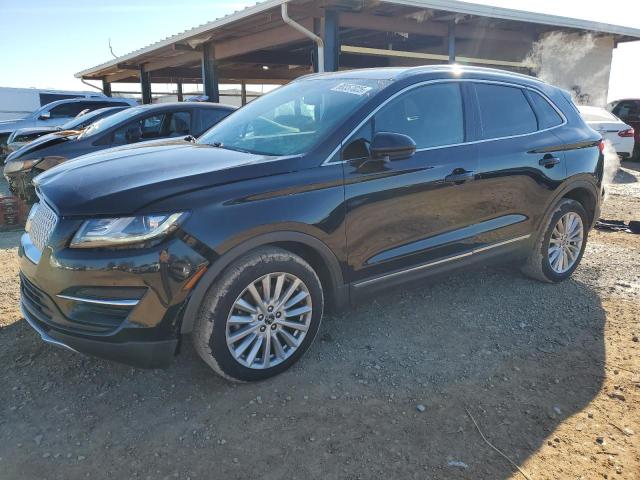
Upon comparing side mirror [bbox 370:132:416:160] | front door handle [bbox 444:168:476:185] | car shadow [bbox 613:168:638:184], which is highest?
side mirror [bbox 370:132:416:160]

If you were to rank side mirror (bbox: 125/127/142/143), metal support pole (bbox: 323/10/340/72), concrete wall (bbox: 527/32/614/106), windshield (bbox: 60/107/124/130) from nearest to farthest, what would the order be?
side mirror (bbox: 125/127/142/143) → windshield (bbox: 60/107/124/130) → metal support pole (bbox: 323/10/340/72) → concrete wall (bbox: 527/32/614/106)

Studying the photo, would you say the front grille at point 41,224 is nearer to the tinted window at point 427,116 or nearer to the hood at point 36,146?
the tinted window at point 427,116

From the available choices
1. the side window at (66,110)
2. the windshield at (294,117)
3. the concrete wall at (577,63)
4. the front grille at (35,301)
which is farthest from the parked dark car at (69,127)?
the concrete wall at (577,63)

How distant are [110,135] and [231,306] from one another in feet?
17.0

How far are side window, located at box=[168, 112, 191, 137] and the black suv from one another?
3.45m

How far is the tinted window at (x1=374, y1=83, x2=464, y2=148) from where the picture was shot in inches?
133

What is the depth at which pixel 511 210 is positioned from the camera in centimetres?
399

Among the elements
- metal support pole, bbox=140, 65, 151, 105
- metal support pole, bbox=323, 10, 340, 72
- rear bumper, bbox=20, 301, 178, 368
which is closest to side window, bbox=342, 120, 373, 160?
rear bumper, bbox=20, 301, 178, 368

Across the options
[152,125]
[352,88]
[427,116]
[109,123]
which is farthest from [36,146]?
[427,116]

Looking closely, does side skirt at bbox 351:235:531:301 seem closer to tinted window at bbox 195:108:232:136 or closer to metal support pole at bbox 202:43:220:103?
tinted window at bbox 195:108:232:136

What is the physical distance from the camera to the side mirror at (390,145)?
3020 millimetres

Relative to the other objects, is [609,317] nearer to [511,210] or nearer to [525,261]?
[525,261]

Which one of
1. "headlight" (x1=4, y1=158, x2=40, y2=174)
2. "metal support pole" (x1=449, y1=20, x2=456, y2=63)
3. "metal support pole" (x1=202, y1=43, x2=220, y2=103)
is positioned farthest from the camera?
"metal support pole" (x1=202, y1=43, x2=220, y2=103)

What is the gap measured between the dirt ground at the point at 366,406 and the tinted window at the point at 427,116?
4.45ft
